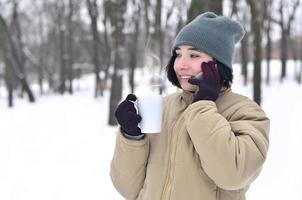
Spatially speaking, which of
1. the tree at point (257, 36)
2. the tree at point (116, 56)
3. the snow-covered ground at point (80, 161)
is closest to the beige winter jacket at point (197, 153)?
the snow-covered ground at point (80, 161)

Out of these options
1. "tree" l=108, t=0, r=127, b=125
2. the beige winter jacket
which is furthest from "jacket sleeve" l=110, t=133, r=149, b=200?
"tree" l=108, t=0, r=127, b=125

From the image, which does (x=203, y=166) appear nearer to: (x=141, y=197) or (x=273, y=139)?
(x=141, y=197)

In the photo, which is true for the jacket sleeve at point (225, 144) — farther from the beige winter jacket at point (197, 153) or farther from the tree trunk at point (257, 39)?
the tree trunk at point (257, 39)

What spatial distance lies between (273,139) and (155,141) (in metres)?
6.68

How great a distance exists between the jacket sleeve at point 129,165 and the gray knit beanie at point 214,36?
48cm

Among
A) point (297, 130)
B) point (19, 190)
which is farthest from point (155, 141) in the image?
point (297, 130)

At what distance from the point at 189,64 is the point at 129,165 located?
530mm

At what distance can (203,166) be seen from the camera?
203 centimetres

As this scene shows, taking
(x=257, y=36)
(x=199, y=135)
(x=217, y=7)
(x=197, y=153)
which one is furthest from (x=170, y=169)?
(x=257, y=36)

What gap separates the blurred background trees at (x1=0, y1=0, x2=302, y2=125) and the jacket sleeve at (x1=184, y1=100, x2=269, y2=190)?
1.54 ft

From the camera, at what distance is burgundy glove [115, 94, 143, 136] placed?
2.12 meters

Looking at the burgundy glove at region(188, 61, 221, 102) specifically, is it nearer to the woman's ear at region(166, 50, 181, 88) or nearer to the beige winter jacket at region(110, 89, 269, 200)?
the beige winter jacket at region(110, 89, 269, 200)

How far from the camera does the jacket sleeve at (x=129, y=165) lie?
222 cm

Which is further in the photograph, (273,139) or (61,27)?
(61,27)
